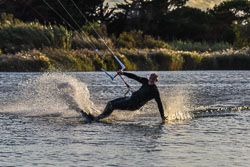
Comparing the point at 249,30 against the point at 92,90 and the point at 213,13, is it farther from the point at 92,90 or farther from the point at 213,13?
the point at 92,90

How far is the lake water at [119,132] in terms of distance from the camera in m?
10.3

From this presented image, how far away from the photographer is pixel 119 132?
44.1 ft

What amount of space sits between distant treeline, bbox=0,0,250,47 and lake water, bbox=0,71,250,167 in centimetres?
4294

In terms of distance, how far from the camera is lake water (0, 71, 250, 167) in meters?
10.3

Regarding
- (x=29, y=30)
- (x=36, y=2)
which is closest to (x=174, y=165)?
(x=29, y=30)

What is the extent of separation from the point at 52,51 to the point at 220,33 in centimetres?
5159

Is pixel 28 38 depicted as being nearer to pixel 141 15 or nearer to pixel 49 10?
pixel 49 10

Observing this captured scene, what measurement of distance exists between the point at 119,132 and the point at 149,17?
61.5 m

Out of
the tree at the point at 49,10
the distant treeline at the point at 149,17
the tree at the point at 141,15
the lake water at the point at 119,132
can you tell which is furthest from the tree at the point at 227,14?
the lake water at the point at 119,132

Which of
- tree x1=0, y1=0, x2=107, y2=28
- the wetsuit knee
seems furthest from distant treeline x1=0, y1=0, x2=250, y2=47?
the wetsuit knee

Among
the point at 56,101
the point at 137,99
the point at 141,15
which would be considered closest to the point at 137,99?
the point at 137,99

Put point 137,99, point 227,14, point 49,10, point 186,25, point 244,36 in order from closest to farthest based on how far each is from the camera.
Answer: point 137,99 < point 244,36 < point 49,10 < point 186,25 < point 227,14

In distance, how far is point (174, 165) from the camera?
32.0 feet

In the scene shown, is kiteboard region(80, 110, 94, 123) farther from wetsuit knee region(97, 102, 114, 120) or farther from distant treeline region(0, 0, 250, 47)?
distant treeline region(0, 0, 250, 47)
